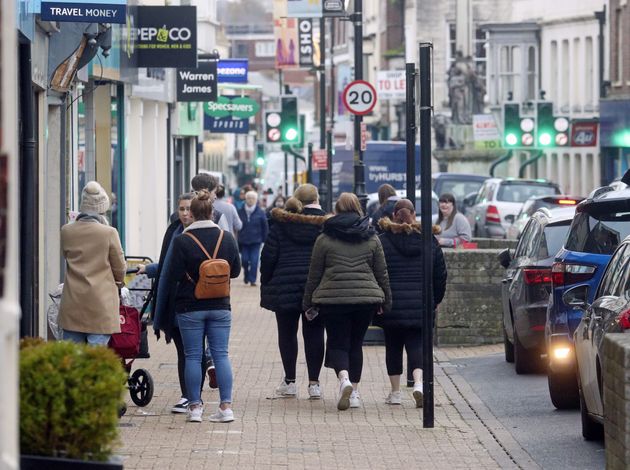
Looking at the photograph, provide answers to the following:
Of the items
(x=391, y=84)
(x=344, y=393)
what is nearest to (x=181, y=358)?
(x=344, y=393)

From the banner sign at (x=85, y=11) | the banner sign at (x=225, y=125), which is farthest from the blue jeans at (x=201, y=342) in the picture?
the banner sign at (x=225, y=125)

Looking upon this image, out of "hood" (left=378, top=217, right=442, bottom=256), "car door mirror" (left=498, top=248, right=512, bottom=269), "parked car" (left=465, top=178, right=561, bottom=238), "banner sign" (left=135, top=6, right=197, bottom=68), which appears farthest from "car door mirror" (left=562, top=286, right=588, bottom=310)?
"parked car" (left=465, top=178, right=561, bottom=238)

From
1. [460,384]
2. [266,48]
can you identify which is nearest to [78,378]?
[460,384]

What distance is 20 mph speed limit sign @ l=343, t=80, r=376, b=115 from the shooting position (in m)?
25.6

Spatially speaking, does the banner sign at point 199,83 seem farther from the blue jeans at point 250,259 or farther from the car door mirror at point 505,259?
the car door mirror at point 505,259

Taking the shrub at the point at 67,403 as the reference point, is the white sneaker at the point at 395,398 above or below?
below

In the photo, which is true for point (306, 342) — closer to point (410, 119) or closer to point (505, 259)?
point (410, 119)

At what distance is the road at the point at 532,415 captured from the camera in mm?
10773

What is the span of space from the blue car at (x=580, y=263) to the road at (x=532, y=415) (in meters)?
0.23

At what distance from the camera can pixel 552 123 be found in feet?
132

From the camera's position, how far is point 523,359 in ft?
51.9

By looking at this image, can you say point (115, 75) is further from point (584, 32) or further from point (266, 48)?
point (266, 48)

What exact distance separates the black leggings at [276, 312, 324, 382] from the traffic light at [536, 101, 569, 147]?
2655 centimetres

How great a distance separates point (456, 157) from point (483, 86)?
459cm
